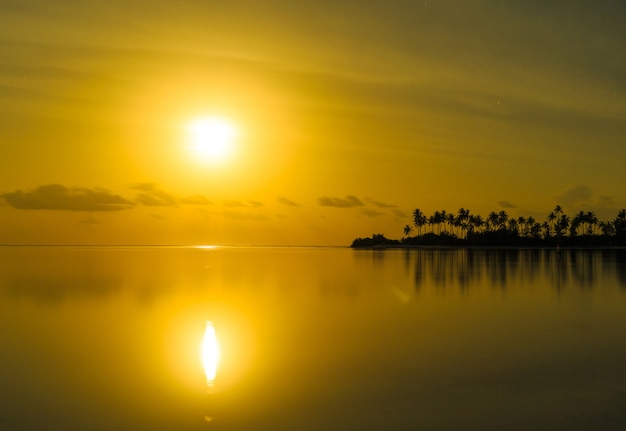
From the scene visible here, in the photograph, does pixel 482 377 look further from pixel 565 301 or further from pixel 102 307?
pixel 102 307

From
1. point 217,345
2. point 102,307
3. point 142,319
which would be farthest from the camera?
point 102,307

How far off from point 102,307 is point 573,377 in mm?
31408

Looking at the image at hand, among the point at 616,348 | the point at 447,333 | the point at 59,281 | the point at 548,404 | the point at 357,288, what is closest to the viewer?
the point at 548,404

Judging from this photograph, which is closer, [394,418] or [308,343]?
[394,418]

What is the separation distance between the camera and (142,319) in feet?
114

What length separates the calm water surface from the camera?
15664 mm

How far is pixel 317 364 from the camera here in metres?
22.3

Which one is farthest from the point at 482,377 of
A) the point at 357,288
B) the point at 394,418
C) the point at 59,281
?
the point at 59,281

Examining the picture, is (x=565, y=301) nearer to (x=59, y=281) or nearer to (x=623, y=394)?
(x=623, y=394)

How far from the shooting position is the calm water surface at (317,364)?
1566 centimetres

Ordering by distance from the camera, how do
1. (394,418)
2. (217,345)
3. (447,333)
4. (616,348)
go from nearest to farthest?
(394,418)
(616,348)
(217,345)
(447,333)

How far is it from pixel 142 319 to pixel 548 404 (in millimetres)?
24947

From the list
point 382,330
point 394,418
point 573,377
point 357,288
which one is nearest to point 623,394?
point 573,377

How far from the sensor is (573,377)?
63.8 feet
